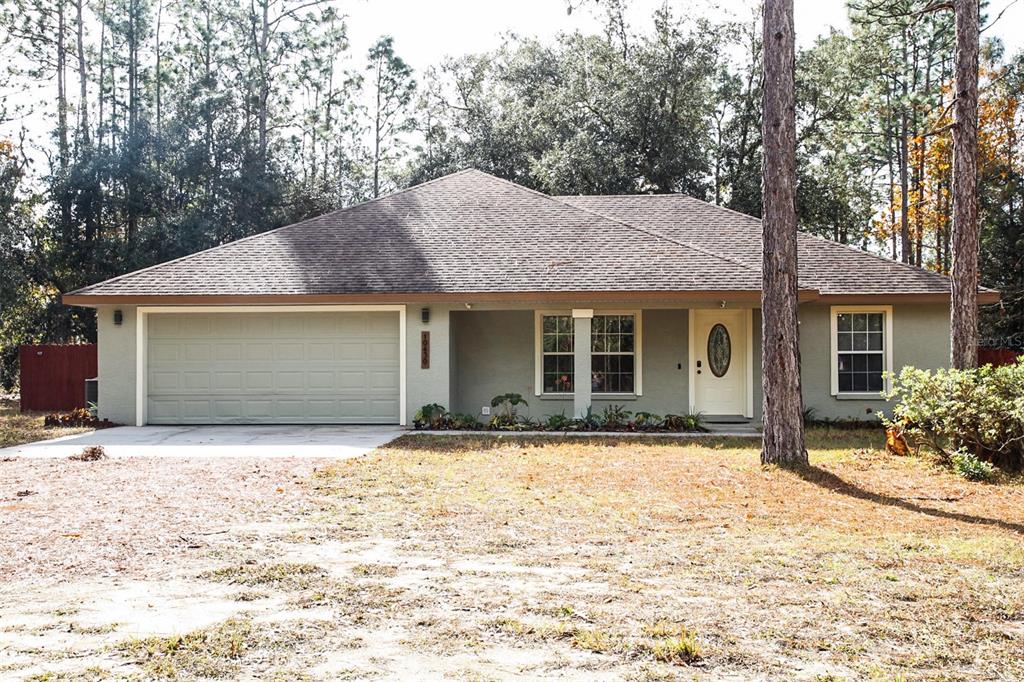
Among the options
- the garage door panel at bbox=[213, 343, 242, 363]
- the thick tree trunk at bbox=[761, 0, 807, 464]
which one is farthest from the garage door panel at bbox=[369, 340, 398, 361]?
the thick tree trunk at bbox=[761, 0, 807, 464]

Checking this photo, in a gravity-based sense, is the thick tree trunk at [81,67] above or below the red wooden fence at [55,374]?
above

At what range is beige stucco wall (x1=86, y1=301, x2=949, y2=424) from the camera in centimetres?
1530

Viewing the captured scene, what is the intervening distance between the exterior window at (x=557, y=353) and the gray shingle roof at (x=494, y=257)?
Result: 1.35 m

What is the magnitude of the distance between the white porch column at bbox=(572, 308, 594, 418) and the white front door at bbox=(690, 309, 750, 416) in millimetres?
2456

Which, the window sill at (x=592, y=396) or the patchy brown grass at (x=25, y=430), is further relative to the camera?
the window sill at (x=592, y=396)

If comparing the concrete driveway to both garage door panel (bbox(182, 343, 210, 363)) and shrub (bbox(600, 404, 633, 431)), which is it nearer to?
garage door panel (bbox(182, 343, 210, 363))

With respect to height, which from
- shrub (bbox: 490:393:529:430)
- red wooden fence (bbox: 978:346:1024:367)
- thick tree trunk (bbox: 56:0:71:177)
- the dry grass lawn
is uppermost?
thick tree trunk (bbox: 56:0:71:177)

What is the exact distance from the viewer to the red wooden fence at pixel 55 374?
20.5m

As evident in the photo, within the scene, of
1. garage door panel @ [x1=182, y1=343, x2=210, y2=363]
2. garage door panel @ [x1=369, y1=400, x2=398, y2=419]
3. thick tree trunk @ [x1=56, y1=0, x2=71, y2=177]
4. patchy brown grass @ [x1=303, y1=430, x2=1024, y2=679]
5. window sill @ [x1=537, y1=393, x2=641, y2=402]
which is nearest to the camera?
patchy brown grass @ [x1=303, y1=430, x2=1024, y2=679]

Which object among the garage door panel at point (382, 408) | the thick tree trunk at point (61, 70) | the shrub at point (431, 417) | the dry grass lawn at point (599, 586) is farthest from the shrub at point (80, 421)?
the thick tree trunk at point (61, 70)

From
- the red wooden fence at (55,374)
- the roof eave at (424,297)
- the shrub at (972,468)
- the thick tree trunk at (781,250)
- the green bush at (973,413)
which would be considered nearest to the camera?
the shrub at (972,468)

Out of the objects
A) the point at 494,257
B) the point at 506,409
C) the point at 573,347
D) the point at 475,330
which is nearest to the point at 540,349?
the point at 573,347

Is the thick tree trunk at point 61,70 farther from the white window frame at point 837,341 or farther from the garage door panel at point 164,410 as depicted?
the white window frame at point 837,341

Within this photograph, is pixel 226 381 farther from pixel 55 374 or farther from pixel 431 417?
pixel 55 374
